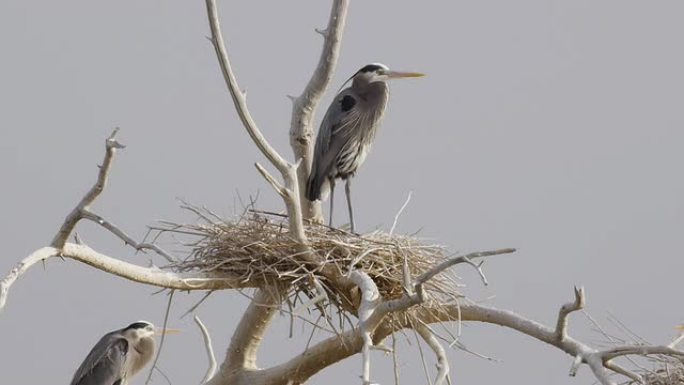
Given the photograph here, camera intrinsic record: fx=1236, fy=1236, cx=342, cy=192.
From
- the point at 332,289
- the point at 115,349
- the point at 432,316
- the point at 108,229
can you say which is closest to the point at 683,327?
the point at 432,316

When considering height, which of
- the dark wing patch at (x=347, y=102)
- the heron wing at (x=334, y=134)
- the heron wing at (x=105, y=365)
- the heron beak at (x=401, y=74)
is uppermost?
the heron beak at (x=401, y=74)

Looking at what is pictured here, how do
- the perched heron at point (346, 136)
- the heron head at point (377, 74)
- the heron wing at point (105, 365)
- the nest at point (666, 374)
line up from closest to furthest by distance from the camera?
the nest at point (666, 374) < the perched heron at point (346, 136) < the heron wing at point (105, 365) < the heron head at point (377, 74)

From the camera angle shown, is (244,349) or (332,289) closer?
(332,289)

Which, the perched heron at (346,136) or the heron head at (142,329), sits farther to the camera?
the heron head at (142,329)

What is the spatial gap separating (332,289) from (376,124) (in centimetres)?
109

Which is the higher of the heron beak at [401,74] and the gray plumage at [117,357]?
the heron beak at [401,74]

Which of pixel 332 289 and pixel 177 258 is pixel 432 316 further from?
pixel 177 258

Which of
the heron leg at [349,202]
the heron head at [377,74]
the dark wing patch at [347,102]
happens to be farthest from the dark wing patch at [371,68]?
the heron leg at [349,202]

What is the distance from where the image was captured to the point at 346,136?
5016 mm

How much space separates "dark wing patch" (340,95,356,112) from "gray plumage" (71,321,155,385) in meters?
1.34

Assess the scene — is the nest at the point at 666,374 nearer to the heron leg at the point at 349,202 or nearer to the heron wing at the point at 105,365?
the heron leg at the point at 349,202

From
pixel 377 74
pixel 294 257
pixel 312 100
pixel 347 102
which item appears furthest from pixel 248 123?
pixel 377 74

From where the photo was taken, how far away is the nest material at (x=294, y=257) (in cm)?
415

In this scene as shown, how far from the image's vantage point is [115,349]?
5.15m
